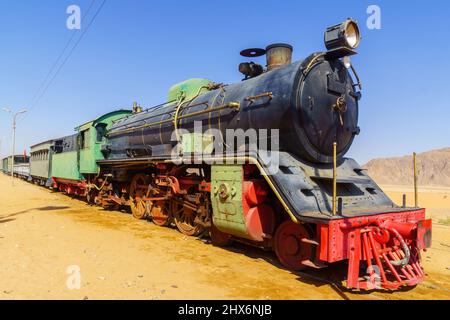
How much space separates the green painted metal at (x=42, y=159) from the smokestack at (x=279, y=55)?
1800cm

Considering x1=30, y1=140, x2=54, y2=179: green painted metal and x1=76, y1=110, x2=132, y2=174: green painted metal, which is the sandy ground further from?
x1=30, y1=140, x2=54, y2=179: green painted metal

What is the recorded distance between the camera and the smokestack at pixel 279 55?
6844 millimetres

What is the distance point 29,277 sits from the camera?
15.6 ft

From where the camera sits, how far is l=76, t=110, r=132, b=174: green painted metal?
1203 centimetres

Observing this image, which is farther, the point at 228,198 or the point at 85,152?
the point at 85,152

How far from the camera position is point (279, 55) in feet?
22.5

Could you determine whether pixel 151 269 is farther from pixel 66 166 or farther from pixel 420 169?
pixel 420 169

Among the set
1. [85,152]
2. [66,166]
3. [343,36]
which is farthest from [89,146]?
[343,36]

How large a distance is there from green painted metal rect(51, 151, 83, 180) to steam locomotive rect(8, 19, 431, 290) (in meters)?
6.55

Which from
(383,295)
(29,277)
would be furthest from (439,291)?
(29,277)

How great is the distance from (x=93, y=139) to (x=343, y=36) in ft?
30.1

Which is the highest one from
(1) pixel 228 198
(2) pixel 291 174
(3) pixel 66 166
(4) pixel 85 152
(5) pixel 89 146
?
(5) pixel 89 146

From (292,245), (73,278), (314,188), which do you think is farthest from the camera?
(314,188)

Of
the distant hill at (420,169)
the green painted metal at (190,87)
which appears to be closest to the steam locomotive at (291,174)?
the green painted metal at (190,87)
